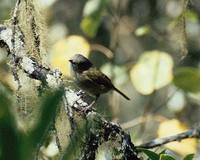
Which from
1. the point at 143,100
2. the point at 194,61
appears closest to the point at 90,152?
the point at 194,61

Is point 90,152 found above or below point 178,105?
below

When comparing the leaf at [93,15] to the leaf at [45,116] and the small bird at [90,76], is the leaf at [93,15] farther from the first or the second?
the leaf at [45,116]

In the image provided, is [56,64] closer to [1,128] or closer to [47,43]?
[47,43]

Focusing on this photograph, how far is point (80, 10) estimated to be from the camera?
255 inches

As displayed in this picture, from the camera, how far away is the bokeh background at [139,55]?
3.38 metres

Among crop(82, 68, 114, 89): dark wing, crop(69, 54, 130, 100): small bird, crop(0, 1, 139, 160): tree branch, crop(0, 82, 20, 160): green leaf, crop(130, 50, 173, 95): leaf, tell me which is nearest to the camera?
crop(0, 82, 20, 160): green leaf

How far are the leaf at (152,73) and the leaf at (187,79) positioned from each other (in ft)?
1.14

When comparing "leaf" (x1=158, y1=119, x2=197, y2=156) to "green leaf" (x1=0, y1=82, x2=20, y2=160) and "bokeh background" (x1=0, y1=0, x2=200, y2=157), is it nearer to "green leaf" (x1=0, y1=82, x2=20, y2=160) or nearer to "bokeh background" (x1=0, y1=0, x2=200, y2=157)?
"bokeh background" (x1=0, y1=0, x2=200, y2=157)

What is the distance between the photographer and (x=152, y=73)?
3523 mm

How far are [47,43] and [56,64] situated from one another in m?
1.63

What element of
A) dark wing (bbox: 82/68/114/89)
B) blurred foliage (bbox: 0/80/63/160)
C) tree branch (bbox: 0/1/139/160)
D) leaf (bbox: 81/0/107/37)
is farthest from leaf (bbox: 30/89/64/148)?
leaf (bbox: 81/0/107/37)

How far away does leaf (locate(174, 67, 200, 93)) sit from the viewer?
121 inches

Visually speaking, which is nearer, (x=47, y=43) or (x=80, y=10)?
(x=47, y=43)

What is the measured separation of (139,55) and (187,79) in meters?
3.02
